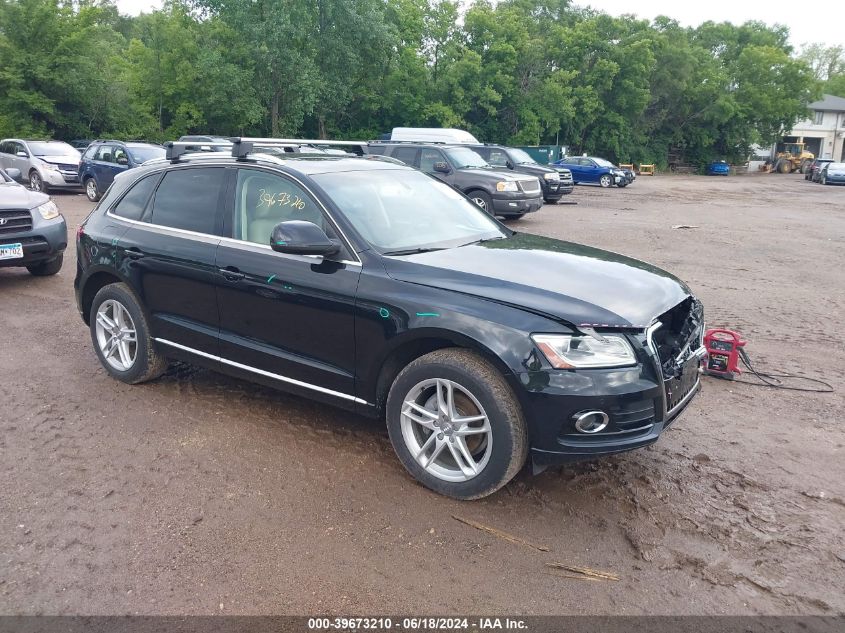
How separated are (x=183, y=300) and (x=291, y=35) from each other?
32.0 m

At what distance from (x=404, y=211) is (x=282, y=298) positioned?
100 centimetres

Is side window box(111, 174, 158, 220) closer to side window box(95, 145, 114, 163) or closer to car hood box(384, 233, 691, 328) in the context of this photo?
car hood box(384, 233, 691, 328)

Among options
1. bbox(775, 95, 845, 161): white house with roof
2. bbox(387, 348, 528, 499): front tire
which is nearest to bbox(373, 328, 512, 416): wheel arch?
bbox(387, 348, 528, 499): front tire

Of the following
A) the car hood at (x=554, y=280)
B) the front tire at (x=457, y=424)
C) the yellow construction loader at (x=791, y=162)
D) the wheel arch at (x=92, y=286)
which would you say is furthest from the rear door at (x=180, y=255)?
the yellow construction loader at (x=791, y=162)

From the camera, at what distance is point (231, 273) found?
4531mm

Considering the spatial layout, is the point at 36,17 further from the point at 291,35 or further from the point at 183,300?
the point at 183,300

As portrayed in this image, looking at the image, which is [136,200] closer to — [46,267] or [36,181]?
[46,267]

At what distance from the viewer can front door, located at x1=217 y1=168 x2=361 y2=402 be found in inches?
161

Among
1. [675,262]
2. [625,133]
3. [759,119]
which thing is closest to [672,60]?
[625,133]

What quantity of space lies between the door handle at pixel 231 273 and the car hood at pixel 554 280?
43.4 inches

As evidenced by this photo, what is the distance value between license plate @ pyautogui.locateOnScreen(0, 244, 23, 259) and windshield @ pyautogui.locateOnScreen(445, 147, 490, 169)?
1021 centimetres

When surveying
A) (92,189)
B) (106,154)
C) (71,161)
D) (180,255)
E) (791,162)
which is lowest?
(92,189)

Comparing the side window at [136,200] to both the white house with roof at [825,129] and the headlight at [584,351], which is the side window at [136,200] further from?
the white house with roof at [825,129]

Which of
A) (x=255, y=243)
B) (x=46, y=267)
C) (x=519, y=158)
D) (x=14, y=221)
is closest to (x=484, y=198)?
(x=519, y=158)
